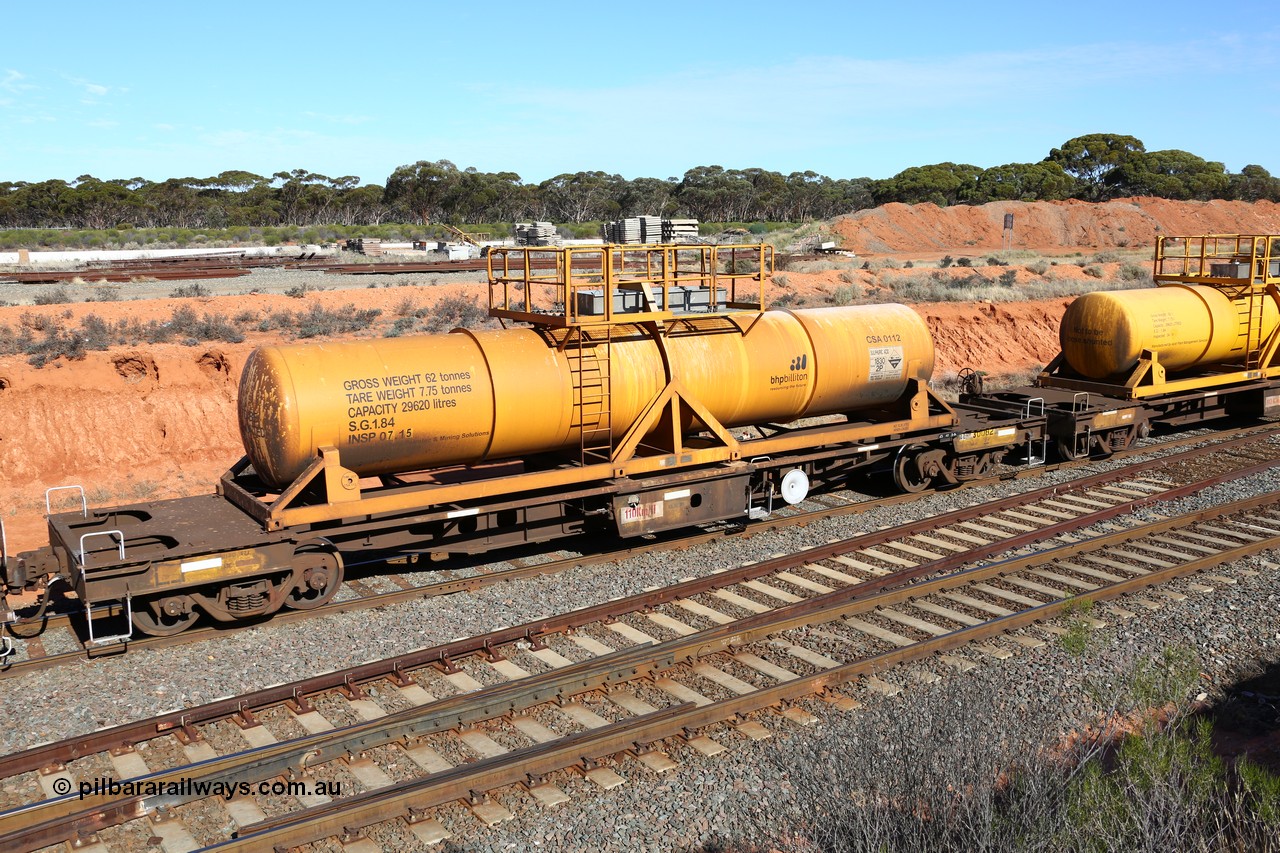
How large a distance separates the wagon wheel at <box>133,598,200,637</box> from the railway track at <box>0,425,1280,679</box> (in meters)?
0.09

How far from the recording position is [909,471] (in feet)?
51.7

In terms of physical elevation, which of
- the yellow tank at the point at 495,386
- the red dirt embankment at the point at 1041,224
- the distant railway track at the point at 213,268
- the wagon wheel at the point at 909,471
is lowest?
the wagon wheel at the point at 909,471

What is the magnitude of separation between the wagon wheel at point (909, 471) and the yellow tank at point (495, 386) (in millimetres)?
1315

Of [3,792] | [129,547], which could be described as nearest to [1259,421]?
[129,547]

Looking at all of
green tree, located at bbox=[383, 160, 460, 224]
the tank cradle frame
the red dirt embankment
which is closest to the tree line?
green tree, located at bbox=[383, 160, 460, 224]

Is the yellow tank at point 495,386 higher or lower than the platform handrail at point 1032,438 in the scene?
higher

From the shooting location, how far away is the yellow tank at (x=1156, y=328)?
17.7 metres

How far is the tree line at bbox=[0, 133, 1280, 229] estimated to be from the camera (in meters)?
87.0

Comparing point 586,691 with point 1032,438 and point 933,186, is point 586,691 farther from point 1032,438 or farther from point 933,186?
point 933,186

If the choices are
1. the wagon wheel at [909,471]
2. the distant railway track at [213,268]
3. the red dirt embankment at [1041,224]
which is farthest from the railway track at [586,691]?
the red dirt embankment at [1041,224]

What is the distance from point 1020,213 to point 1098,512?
74445 mm

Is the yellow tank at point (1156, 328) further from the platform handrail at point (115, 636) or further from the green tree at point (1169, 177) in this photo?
the green tree at point (1169, 177)

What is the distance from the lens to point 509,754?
7891 mm

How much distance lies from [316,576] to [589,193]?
85.3 m
